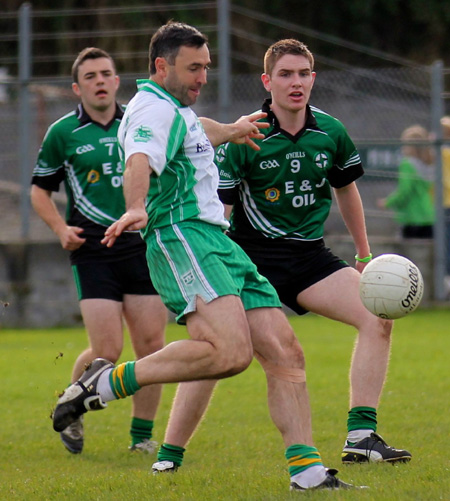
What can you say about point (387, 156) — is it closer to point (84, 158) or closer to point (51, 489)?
point (84, 158)

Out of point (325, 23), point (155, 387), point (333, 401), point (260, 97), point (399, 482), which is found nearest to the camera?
point (399, 482)

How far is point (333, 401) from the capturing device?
27.9 feet

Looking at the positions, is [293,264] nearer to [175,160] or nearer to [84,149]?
[175,160]

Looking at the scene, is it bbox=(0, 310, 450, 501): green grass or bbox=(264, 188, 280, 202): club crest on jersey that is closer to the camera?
bbox=(0, 310, 450, 501): green grass

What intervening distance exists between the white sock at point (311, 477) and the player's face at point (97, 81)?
3416mm

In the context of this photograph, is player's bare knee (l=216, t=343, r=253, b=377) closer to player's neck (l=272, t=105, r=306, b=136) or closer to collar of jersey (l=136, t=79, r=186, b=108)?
collar of jersey (l=136, t=79, r=186, b=108)

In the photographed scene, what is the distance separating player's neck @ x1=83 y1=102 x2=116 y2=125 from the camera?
24.5 ft

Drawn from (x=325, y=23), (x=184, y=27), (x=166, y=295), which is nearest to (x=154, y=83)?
(x=184, y=27)

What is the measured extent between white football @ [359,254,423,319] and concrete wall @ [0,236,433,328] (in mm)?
8880

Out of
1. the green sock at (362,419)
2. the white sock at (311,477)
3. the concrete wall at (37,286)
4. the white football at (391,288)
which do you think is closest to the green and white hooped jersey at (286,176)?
the white football at (391,288)

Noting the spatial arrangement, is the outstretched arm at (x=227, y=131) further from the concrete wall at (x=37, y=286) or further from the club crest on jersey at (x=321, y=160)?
the concrete wall at (x=37, y=286)

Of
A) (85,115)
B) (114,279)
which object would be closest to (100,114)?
(85,115)

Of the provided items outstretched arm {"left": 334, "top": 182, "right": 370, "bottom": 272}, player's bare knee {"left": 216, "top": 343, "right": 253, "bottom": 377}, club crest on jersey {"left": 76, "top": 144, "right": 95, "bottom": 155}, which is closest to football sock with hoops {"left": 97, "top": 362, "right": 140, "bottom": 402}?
player's bare knee {"left": 216, "top": 343, "right": 253, "bottom": 377}

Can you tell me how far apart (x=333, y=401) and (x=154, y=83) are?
4.03m
